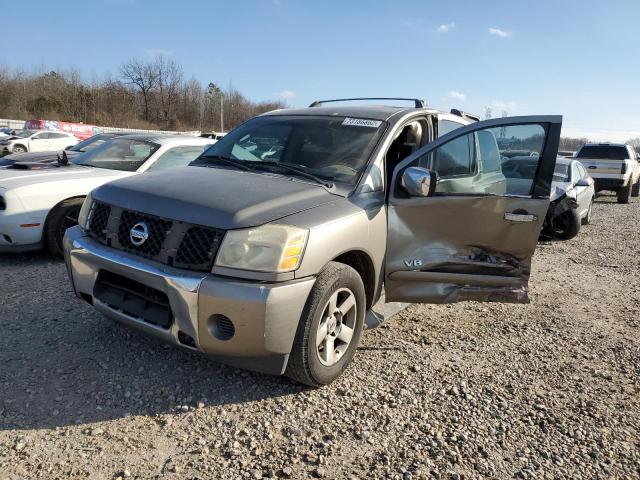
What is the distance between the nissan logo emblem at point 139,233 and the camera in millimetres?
2855

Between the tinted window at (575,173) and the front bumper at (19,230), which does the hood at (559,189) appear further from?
the front bumper at (19,230)

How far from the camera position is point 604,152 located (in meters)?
16.5

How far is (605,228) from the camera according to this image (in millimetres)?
10469

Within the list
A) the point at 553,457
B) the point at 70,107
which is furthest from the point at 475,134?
the point at 70,107

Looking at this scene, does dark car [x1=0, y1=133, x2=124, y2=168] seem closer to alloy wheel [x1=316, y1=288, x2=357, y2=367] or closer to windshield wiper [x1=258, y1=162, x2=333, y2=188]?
windshield wiper [x1=258, y1=162, x2=333, y2=188]

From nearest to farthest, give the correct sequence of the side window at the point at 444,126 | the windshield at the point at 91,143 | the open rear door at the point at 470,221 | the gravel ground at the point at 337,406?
the gravel ground at the point at 337,406 → the open rear door at the point at 470,221 → the side window at the point at 444,126 → the windshield at the point at 91,143

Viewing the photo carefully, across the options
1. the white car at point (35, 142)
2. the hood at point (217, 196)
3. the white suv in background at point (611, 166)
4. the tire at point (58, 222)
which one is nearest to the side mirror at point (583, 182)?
the white suv in background at point (611, 166)

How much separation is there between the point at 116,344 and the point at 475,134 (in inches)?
124

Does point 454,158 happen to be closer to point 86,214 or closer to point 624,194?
point 86,214

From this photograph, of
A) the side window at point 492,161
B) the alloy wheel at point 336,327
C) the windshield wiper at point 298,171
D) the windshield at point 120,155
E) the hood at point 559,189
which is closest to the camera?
the alloy wheel at point 336,327

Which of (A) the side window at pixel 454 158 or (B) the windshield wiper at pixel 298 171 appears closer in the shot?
(B) the windshield wiper at pixel 298 171

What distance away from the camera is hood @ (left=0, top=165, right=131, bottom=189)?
5340 millimetres

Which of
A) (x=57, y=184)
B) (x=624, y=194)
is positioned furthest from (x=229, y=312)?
(x=624, y=194)

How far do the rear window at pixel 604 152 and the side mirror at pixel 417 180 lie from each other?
1573cm
